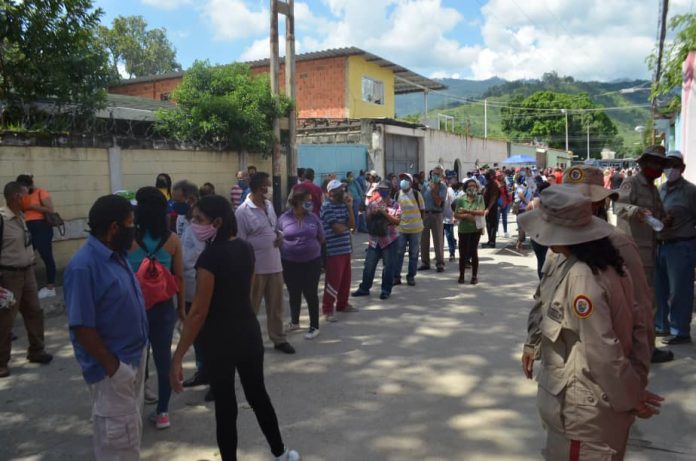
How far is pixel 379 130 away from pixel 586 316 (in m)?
18.0

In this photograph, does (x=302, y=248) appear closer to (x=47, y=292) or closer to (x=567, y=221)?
(x=567, y=221)

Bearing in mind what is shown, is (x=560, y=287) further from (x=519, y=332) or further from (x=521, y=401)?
(x=519, y=332)

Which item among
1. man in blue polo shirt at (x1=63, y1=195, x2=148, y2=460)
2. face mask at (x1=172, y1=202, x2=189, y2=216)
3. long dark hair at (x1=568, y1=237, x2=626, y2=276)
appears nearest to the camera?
long dark hair at (x1=568, y1=237, x2=626, y2=276)

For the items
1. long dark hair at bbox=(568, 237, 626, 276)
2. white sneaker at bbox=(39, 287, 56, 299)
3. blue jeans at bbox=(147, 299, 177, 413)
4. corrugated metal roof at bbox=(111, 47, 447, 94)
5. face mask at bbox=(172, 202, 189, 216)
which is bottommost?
white sneaker at bbox=(39, 287, 56, 299)

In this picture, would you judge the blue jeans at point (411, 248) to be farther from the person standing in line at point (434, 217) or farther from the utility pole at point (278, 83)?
the utility pole at point (278, 83)

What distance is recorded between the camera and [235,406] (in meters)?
3.22

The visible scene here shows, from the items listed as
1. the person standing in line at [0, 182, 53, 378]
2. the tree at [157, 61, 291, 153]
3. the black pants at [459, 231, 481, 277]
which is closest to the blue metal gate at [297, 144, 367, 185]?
the tree at [157, 61, 291, 153]

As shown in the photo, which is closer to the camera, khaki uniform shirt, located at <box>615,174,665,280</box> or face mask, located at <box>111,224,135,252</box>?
face mask, located at <box>111,224,135,252</box>

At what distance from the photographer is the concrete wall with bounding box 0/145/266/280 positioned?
8453 mm

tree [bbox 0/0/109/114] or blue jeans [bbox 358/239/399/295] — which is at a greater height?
tree [bbox 0/0/109/114]

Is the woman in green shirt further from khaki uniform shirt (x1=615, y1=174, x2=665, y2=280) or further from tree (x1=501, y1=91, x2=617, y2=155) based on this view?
tree (x1=501, y1=91, x2=617, y2=155)

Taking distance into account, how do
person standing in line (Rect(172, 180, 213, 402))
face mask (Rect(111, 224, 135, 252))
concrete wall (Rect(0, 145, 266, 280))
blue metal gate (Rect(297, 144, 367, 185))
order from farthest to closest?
blue metal gate (Rect(297, 144, 367, 185)) < concrete wall (Rect(0, 145, 266, 280)) < person standing in line (Rect(172, 180, 213, 402)) < face mask (Rect(111, 224, 135, 252))

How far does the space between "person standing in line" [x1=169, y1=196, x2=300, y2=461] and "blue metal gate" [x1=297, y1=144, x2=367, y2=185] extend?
515 inches

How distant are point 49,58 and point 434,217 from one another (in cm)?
714
